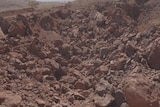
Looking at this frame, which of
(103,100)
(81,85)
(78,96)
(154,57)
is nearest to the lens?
(103,100)

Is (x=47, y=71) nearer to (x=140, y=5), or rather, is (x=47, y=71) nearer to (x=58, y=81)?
(x=58, y=81)

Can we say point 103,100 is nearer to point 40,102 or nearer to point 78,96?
point 78,96

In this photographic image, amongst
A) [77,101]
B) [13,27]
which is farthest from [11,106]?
[13,27]

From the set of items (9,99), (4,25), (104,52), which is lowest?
(9,99)

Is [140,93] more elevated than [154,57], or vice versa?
[154,57]

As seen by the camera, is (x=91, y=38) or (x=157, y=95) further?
(x=91, y=38)

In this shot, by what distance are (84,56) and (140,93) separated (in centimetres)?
486

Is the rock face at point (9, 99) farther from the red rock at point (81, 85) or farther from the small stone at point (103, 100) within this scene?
the red rock at point (81, 85)

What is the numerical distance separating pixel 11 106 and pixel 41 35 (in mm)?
5575

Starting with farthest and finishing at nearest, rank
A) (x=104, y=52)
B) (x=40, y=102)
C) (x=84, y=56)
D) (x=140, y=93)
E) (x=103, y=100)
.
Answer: (x=84, y=56)
(x=104, y=52)
(x=103, y=100)
(x=40, y=102)
(x=140, y=93)

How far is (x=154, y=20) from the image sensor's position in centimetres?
1506

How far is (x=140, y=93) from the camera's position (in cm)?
1012

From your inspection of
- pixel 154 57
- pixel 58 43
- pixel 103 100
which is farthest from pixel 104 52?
pixel 103 100

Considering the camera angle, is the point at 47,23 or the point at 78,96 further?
the point at 47,23
